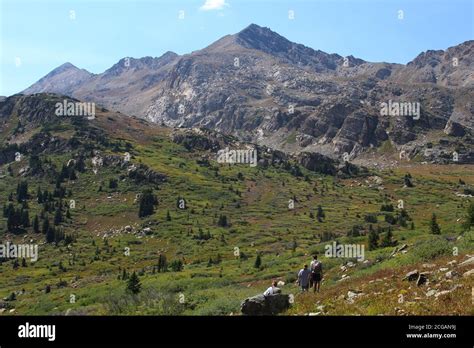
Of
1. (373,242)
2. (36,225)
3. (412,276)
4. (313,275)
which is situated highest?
(412,276)

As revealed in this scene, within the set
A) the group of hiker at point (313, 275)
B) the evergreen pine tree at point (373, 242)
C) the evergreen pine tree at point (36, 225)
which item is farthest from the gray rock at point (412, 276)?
the evergreen pine tree at point (36, 225)

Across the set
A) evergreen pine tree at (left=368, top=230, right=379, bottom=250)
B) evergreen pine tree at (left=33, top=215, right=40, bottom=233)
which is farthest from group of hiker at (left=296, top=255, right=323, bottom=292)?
evergreen pine tree at (left=33, top=215, right=40, bottom=233)

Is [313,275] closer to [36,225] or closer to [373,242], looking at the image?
[373,242]

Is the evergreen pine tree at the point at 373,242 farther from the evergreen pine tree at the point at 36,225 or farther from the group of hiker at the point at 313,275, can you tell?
the evergreen pine tree at the point at 36,225

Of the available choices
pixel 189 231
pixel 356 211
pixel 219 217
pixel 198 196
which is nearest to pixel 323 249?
pixel 189 231

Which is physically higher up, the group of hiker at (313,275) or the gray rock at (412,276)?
the gray rock at (412,276)

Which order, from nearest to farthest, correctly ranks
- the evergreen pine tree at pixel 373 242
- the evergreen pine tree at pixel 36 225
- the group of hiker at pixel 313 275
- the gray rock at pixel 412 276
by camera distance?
the gray rock at pixel 412 276 < the group of hiker at pixel 313 275 < the evergreen pine tree at pixel 373 242 < the evergreen pine tree at pixel 36 225

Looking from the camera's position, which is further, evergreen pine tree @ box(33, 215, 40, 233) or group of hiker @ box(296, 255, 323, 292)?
evergreen pine tree @ box(33, 215, 40, 233)

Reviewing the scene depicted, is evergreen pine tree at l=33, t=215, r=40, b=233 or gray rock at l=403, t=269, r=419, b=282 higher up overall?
gray rock at l=403, t=269, r=419, b=282

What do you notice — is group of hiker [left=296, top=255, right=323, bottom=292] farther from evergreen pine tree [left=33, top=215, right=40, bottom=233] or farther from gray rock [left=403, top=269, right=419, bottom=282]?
evergreen pine tree [left=33, top=215, right=40, bottom=233]

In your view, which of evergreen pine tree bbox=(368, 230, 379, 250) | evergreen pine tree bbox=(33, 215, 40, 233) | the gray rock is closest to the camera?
the gray rock

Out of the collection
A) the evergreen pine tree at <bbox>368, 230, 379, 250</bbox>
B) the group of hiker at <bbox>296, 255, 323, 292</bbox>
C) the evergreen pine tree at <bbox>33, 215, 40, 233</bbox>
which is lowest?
the evergreen pine tree at <bbox>33, 215, 40, 233</bbox>

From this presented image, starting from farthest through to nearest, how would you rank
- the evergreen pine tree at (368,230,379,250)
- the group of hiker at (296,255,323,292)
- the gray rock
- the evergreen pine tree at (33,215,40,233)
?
1. the evergreen pine tree at (33,215,40,233)
2. the evergreen pine tree at (368,230,379,250)
3. the group of hiker at (296,255,323,292)
4. the gray rock

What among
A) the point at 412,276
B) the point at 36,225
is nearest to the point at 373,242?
the point at 412,276
